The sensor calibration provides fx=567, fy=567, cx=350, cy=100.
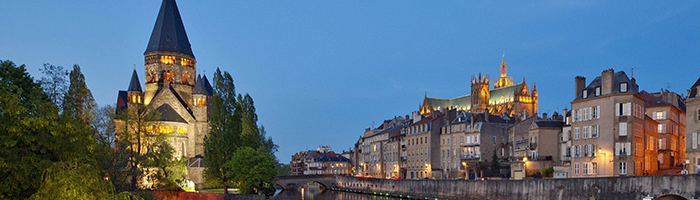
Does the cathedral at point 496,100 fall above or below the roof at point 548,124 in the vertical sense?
above

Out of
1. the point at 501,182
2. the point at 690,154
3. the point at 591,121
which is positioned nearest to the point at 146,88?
the point at 501,182

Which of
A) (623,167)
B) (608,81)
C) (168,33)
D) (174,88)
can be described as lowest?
(623,167)

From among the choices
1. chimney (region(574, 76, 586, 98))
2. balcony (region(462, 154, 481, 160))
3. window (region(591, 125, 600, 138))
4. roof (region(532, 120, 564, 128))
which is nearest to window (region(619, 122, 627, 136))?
window (region(591, 125, 600, 138))

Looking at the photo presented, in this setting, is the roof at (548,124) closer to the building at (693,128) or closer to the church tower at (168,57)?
the building at (693,128)

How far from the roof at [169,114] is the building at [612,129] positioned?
52.4 meters

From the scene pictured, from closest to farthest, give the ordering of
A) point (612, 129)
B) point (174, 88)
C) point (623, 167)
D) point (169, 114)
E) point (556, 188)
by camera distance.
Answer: point (556, 188) → point (623, 167) → point (612, 129) → point (169, 114) → point (174, 88)

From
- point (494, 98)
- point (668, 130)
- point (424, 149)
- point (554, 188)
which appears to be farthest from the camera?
point (494, 98)

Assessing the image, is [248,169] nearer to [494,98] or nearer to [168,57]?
[168,57]

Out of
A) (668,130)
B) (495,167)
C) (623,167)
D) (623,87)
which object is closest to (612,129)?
(623,167)

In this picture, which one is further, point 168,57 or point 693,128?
point 168,57

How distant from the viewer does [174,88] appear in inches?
3469

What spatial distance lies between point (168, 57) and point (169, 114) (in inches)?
571

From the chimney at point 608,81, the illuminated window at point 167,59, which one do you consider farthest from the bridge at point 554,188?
the illuminated window at point 167,59

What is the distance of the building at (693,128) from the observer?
39438 mm
